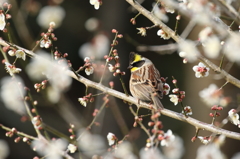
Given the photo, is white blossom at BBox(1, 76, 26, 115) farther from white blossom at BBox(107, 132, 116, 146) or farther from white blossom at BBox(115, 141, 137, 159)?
white blossom at BBox(115, 141, 137, 159)

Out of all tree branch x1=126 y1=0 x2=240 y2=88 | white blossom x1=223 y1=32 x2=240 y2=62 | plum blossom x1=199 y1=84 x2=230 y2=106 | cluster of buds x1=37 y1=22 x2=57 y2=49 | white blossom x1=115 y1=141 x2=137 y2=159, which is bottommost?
white blossom x1=115 y1=141 x2=137 y2=159

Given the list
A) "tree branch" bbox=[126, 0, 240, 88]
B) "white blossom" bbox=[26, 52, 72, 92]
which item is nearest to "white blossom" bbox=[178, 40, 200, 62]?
"tree branch" bbox=[126, 0, 240, 88]

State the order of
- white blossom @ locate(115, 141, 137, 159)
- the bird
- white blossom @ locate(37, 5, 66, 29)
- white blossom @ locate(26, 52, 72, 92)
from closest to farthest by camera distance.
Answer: white blossom @ locate(115, 141, 137, 159) → white blossom @ locate(26, 52, 72, 92) → white blossom @ locate(37, 5, 66, 29) → the bird

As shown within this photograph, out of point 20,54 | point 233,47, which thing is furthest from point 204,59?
point 20,54

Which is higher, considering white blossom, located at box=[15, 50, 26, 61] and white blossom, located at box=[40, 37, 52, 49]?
white blossom, located at box=[40, 37, 52, 49]

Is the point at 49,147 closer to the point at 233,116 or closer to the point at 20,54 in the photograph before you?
the point at 20,54

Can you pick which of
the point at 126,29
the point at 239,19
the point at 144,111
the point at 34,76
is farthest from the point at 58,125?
the point at 239,19

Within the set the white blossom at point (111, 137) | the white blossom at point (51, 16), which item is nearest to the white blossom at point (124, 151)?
the white blossom at point (111, 137)

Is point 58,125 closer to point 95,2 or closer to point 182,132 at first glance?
point 182,132

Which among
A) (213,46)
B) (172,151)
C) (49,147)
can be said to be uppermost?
(213,46)
